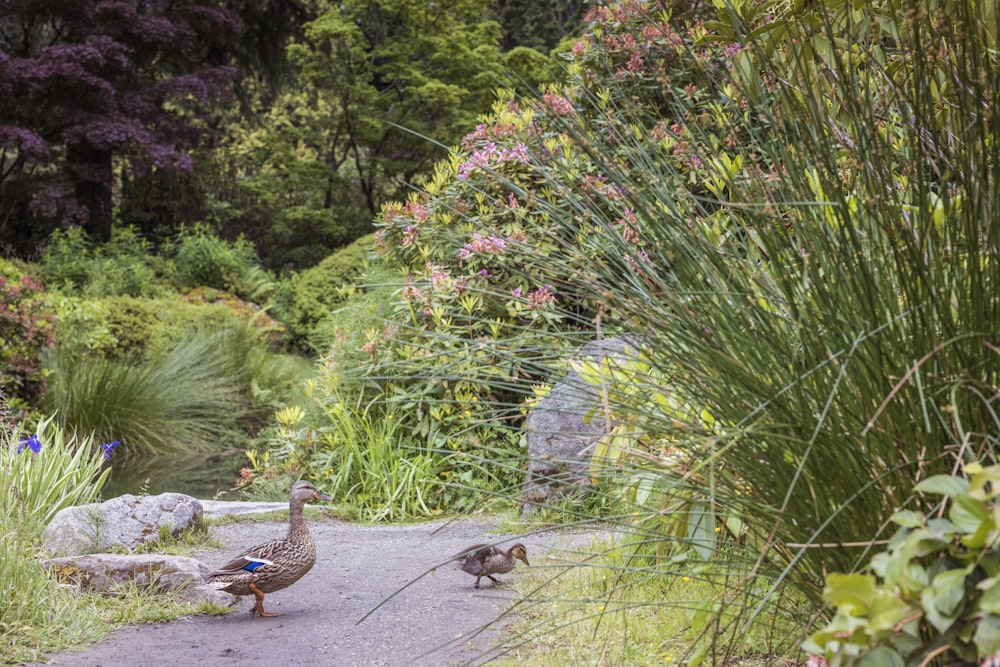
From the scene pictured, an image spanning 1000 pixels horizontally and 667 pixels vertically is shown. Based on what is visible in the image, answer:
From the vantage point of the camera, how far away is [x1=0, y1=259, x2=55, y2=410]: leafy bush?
22.7 ft

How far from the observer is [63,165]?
49.0 feet

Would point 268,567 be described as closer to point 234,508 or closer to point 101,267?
point 234,508

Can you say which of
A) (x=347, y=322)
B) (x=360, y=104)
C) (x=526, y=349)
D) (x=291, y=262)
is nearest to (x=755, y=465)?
(x=526, y=349)

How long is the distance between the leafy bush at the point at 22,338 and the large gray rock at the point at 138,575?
3473 mm

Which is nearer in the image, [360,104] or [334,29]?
[334,29]

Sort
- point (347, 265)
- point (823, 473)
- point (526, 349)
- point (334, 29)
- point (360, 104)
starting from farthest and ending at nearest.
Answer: point (360, 104) < point (334, 29) < point (347, 265) < point (526, 349) < point (823, 473)

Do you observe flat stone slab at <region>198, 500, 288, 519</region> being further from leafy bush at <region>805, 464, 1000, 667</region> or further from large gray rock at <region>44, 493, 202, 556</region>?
leafy bush at <region>805, 464, 1000, 667</region>

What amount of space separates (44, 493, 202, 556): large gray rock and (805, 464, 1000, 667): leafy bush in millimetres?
4011

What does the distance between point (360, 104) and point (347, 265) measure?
427cm

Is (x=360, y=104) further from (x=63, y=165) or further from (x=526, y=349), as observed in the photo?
(x=526, y=349)

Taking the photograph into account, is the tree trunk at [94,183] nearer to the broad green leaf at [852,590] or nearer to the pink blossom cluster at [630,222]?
the pink blossom cluster at [630,222]

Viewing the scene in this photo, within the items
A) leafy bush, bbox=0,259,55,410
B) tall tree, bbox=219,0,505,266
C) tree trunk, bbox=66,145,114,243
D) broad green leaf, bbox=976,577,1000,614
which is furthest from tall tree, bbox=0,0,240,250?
broad green leaf, bbox=976,577,1000,614

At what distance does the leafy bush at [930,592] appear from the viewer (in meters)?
1.07

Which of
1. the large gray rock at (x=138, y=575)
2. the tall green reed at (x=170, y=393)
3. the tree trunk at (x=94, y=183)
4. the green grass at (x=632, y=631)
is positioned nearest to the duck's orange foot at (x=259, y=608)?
the large gray rock at (x=138, y=575)
